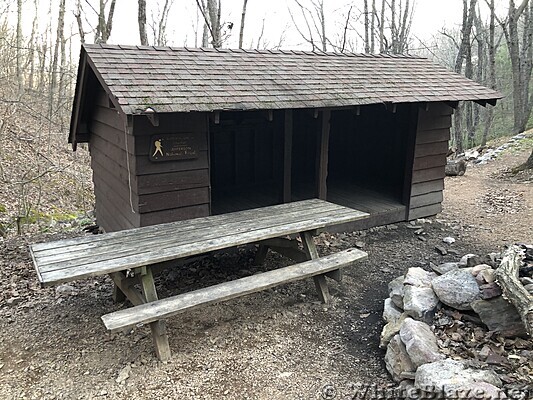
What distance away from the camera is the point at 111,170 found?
20.2ft

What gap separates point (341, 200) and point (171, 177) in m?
3.31

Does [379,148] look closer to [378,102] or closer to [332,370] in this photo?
[378,102]

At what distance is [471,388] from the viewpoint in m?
2.68

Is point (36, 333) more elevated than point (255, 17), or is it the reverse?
point (255, 17)

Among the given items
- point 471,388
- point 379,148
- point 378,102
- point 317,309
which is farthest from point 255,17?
point 471,388

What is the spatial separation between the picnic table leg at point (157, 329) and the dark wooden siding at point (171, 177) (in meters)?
1.60

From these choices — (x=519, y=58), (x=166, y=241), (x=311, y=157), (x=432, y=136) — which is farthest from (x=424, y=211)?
(x=519, y=58)

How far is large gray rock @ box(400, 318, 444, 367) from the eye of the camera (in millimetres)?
3137

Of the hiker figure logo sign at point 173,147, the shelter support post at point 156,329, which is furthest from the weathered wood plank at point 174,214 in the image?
the shelter support post at point 156,329

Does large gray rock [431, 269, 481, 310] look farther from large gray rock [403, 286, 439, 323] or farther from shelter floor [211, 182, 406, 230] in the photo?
shelter floor [211, 182, 406, 230]

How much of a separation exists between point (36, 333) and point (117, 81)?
9.03 ft

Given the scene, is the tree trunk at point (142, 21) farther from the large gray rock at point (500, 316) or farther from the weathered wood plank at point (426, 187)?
the large gray rock at point (500, 316)

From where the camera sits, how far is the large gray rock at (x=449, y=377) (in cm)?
275

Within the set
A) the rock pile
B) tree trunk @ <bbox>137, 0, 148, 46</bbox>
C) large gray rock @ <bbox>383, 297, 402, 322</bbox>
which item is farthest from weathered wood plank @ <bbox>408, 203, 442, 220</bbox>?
tree trunk @ <bbox>137, 0, 148, 46</bbox>
